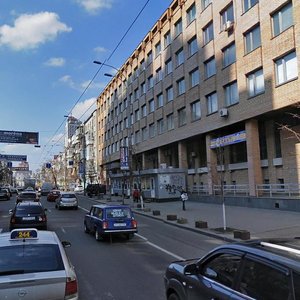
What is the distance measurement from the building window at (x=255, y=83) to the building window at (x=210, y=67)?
6.05 m

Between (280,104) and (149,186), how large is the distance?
68.3 feet

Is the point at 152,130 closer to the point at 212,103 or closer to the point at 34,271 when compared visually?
the point at 212,103

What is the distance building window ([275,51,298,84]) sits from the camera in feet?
86.0

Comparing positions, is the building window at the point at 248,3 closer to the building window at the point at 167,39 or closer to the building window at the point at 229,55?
the building window at the point at 229,55

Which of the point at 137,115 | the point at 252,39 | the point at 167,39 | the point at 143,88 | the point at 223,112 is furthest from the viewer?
the point at 137,115

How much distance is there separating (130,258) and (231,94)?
2459cm

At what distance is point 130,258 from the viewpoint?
12.2m

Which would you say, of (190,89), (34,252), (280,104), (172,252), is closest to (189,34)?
(190,89)

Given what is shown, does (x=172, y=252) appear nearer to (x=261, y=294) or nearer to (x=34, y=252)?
(x=34, y=252)

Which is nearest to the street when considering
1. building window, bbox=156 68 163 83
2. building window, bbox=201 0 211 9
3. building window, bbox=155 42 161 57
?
building window, bbox=201 0 211 9

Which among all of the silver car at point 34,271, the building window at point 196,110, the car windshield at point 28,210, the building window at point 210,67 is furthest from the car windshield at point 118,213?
the building window at point 196,110

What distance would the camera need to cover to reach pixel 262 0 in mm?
29094

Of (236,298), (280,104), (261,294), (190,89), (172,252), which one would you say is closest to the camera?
(261,294)

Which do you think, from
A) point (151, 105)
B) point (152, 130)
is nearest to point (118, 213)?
point (152, 130)
